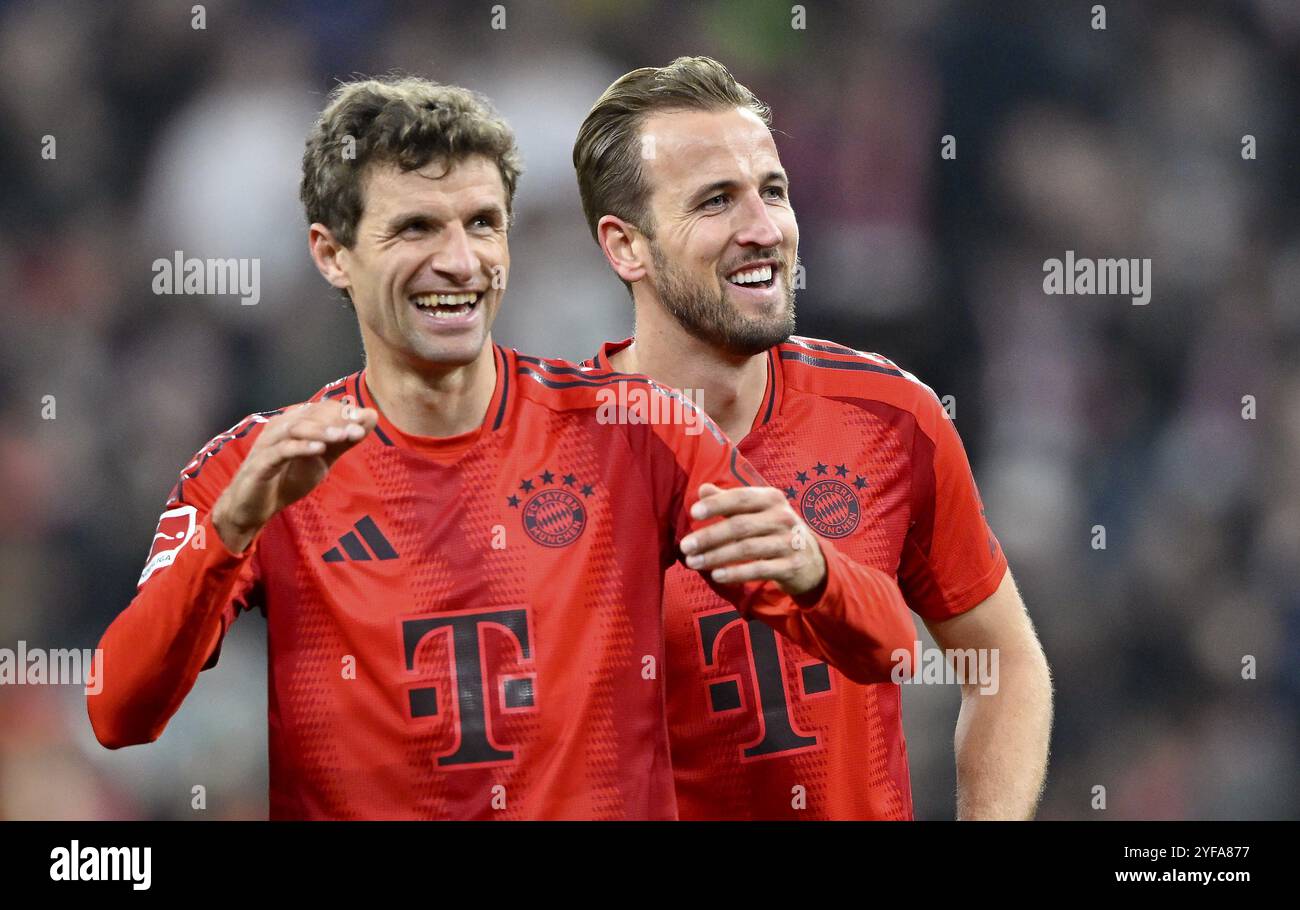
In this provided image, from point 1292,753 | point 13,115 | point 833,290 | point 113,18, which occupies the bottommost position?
point 1292,753

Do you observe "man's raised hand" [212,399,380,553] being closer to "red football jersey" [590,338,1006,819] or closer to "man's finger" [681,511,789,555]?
"man's finger" [681,511,789,555]

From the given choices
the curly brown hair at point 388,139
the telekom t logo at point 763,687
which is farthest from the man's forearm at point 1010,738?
the curly brown hair at point 388,139

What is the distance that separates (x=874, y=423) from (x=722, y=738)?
0.77m

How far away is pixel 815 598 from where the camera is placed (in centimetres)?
267

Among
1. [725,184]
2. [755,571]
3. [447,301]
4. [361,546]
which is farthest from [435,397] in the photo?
[725,184]

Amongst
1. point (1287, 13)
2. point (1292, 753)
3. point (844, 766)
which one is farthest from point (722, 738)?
point (1287, 13)

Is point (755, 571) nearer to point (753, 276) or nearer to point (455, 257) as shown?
point (455, 257)

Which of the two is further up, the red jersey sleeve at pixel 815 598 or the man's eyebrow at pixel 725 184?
the man's eyebrow at pixel 725 184

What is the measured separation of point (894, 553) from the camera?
3410 mm

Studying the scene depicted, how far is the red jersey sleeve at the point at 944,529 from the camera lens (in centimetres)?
345

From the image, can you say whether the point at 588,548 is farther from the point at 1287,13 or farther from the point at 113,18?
the point at 1287,13

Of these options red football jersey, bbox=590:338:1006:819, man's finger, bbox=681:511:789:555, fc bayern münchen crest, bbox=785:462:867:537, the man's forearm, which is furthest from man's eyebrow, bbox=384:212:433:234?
the man's forearm

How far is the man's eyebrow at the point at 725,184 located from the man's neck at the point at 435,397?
0.76 meters

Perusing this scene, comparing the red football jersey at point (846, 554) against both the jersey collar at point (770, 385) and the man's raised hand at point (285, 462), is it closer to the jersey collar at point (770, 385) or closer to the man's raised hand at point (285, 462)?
the jersey collar at point (770, 385)
